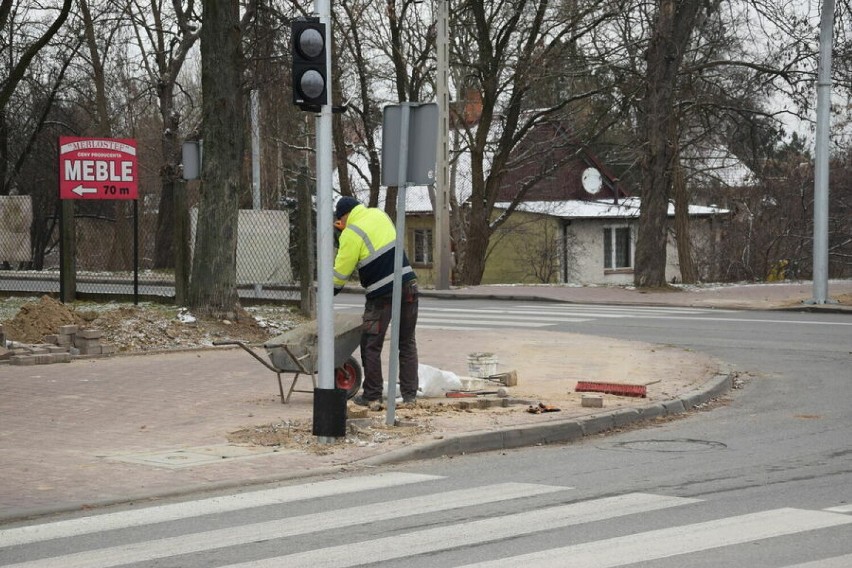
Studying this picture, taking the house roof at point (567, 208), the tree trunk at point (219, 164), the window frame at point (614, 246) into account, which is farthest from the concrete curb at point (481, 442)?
the window frame at point (614, 246)

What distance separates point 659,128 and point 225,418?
20972mm

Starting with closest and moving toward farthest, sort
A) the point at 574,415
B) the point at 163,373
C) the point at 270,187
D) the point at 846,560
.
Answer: the point at 846,560 < the point at 574,415 < the point at 163,373 < the point at 270,187

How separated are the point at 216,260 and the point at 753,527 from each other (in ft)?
39.0

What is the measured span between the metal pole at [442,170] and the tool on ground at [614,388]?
688 inches

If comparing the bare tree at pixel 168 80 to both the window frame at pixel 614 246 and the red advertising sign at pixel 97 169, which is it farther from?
the window frame at pixel 614 246

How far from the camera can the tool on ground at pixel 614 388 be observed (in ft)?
38.7

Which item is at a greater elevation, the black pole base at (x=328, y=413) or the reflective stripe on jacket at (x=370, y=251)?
the reflective stripe on jacket at (x=370, y=251)

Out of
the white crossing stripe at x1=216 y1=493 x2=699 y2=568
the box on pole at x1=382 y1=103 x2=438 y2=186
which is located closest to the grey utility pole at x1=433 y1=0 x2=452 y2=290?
the box on pole at x1=382 y1=103 x2=438 y2=186

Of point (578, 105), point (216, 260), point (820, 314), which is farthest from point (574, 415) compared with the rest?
point (578, 105)

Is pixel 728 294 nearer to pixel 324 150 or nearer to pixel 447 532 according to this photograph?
pixel 324 150

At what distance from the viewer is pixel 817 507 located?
7105 mm

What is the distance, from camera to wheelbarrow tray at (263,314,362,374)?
35.7 feet

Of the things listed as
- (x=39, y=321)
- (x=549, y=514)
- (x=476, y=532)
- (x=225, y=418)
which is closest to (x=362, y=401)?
(x=225, y=418)

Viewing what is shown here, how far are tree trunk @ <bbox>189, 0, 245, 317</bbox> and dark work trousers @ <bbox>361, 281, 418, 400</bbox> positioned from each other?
666 cm
